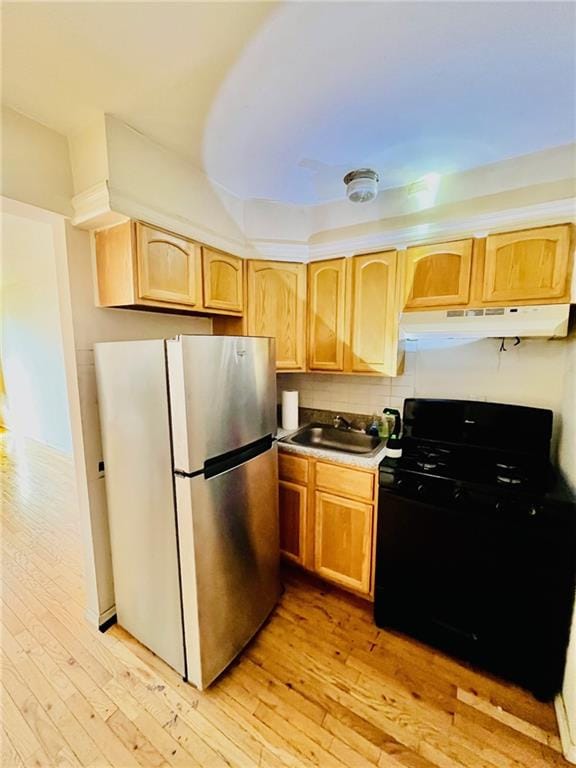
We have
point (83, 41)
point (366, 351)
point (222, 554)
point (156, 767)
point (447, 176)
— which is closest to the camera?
point (83, 41)

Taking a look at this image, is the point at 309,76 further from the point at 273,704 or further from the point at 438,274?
the point at 273,704

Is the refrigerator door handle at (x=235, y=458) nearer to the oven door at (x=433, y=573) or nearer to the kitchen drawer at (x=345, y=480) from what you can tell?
the kitchen drawer at (x=345, y=480)

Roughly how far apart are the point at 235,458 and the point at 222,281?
1.19 metres

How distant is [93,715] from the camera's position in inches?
55.1

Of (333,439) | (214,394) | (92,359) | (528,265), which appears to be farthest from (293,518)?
(528,265)

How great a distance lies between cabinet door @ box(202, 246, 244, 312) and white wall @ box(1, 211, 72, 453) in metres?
1.98

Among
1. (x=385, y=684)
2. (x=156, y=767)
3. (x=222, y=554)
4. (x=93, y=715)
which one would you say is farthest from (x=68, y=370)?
(x=385, y=684)

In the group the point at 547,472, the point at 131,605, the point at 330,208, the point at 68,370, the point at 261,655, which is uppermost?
the point at 330,208

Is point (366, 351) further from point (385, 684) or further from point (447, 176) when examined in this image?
point (385, 684)

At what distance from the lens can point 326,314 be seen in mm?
2270

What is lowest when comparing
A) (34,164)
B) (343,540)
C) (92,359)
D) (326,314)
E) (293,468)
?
(343,540)

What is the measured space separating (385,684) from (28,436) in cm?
560

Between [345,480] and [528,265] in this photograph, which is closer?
[528,265]

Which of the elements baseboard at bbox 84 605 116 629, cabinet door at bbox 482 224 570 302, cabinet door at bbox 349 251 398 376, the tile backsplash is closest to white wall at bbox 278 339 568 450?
the tile backsplash
